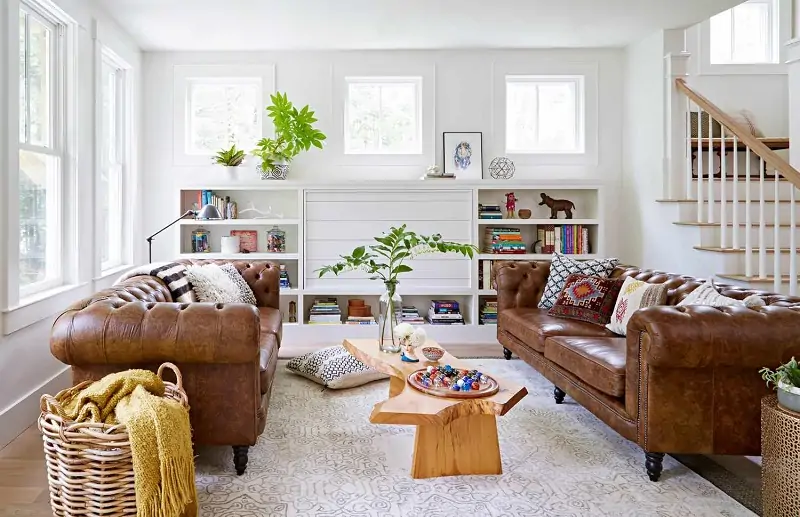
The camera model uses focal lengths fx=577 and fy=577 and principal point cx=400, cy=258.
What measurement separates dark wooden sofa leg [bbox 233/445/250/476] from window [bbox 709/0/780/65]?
540cm

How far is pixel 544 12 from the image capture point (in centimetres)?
438

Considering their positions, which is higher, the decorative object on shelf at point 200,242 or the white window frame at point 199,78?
the white window frame at point 199,78

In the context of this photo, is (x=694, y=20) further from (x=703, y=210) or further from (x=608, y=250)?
(x=608, y=250)

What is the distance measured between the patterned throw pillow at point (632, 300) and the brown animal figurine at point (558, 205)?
171 centimetres

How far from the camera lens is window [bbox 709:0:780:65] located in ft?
18.0

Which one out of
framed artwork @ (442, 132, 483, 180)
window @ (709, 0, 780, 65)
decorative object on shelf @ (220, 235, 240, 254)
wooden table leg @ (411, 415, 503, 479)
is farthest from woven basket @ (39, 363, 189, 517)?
window @ (709, 0, 780, 65)

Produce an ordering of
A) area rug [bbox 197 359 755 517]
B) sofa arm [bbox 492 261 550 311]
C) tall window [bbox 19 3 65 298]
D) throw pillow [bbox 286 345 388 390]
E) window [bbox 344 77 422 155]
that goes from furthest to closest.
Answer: window [bbox 344 77 422 155] < sofa arm [bbox 492 261 550 311] < throw pillow [bbox 286 345 388 390] < tall window [bbox 19 3 65 298] < area rug [bbox 197 359 755 517]

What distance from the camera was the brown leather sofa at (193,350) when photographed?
2312 mm

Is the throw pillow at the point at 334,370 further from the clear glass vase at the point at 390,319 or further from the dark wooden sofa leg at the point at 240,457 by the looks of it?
the dark wooden sofa leg at the point at 240,457

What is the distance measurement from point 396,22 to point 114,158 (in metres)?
2.60

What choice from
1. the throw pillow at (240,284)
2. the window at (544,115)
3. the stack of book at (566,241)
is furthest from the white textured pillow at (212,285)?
the window at (544,115)

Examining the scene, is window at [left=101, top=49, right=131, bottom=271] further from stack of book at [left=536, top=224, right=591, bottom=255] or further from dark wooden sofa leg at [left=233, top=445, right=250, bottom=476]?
stack of book at [left=536, top=224, right=591, bottom=255]

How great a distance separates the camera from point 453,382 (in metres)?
2.56

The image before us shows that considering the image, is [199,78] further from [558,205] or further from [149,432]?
[149,432]
